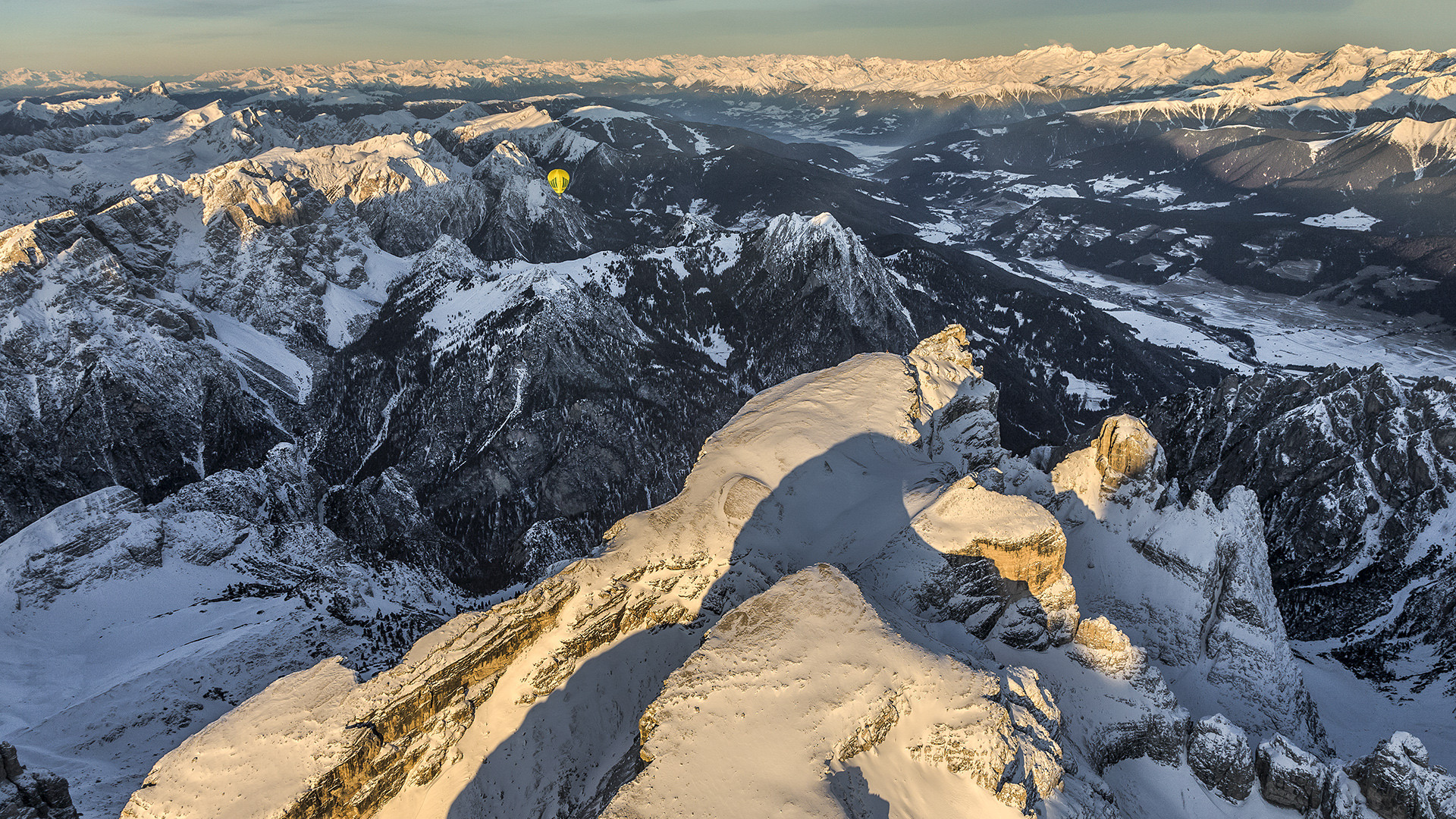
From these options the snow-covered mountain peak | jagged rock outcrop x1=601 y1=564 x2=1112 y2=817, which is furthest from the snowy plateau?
the snow-covered mountain peak

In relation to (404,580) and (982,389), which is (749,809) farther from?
(404,580)

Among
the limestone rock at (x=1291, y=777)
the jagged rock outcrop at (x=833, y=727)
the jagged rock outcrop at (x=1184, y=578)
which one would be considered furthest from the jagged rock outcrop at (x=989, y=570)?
the jagged rock outcrop at (x=1184, y=578)

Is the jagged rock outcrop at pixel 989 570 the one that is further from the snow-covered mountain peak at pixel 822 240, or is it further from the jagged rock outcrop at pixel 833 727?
the snow-covered mountain peak at pixel 822 240

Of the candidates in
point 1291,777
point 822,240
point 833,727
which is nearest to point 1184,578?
point 1291,777

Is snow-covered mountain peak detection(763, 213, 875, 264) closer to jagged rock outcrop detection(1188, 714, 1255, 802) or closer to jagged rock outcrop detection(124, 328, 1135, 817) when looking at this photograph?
jagged rock outcrop detection(124, 328, 1135, 817)

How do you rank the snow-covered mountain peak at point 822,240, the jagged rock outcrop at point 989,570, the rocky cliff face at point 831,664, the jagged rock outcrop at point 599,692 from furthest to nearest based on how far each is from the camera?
1. the snow-covered mountain peak at point 822,240
2. the jagged rock outcrop at point 989,570
3. the jagged rock outcrop at point 599,692
4. the rocky cliff face at point 831,664

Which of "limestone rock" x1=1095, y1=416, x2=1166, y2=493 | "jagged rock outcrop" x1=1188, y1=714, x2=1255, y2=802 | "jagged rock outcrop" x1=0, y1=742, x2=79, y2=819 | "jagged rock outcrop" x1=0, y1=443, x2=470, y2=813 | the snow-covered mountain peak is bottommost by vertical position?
"jagged rock outcrop" x1=0, y1=443, x2=470, y2=813

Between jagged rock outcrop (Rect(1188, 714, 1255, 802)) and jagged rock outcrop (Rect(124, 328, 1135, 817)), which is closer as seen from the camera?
jagged rock outcrop (Rect(124, 328, 1135, 817))
